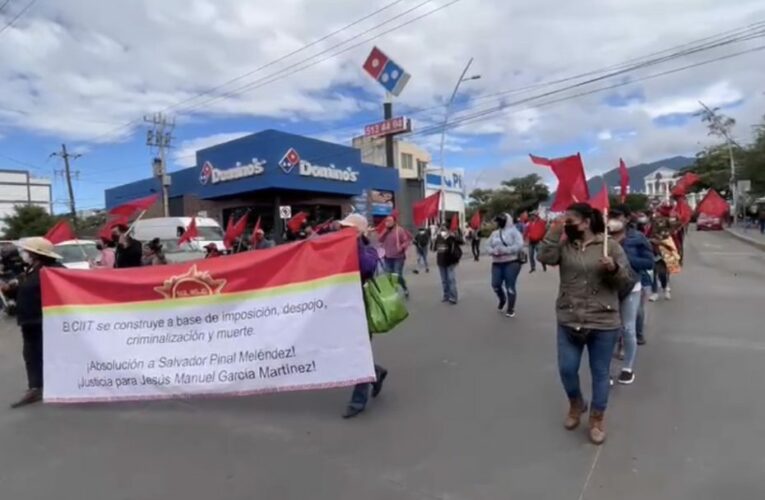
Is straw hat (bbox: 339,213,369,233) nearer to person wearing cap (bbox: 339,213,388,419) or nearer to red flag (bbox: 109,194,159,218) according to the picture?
person wearing cap (bbox: 339,213,388,419)

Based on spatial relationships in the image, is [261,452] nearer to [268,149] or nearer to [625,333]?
[625,333]

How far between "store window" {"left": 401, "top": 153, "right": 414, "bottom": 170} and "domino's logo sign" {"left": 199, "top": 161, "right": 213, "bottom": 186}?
63.7 ft

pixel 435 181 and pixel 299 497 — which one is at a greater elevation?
pixel 435 181

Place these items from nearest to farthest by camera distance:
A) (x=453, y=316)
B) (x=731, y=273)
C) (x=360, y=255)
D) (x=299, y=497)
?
1. (x=299, y=497)
2. (x=360, y=255)
3. (x=453, y=316)
4. (x=731, y=273)

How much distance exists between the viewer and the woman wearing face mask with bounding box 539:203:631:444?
11.8ft

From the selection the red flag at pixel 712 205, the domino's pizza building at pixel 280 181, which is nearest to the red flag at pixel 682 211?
the red flag at pixel 712 205

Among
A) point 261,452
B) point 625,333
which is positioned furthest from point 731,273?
point 261,452

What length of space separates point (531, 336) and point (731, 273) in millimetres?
9021

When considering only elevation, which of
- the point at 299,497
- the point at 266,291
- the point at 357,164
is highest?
the point at 357,164

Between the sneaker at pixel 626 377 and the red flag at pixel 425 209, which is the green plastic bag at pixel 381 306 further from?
the red flag at pixel 425 209

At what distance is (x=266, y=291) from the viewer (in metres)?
4.46

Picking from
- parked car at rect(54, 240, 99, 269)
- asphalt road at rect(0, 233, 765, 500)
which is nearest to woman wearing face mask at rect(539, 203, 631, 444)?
asphalt road at rect(0, 233, 765, 500)

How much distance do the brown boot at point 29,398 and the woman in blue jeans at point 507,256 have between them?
6.16 meters

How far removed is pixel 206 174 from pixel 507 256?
2758 cm
